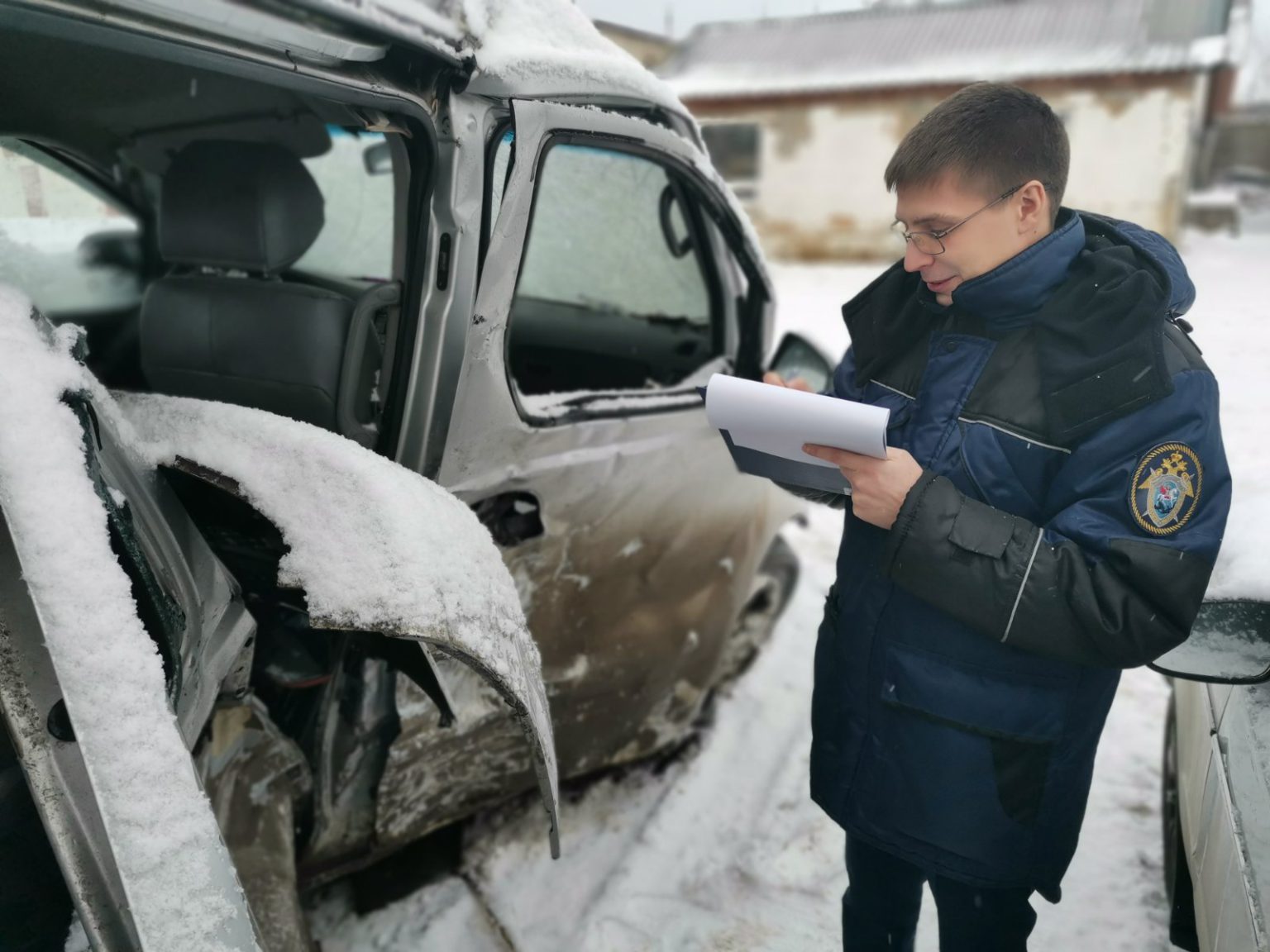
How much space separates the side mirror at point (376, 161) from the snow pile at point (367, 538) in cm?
162

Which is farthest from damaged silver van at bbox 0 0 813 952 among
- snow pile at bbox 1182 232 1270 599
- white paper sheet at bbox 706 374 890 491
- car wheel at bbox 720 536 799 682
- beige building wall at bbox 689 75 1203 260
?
beige building wall at bbox 689 75 1203 260

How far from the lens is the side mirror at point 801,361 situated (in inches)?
86.4

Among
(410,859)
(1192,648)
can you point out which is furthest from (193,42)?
(410,859)

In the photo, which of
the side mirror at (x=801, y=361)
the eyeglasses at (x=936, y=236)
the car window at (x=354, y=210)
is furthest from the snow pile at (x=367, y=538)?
the car window at (x=354, y=210)

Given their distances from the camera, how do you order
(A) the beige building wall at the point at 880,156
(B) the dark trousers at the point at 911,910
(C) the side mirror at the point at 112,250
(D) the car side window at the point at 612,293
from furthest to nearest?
(A) the beige building wall at the point at 880,156 < (C) the side mirror at the point at 112,250 < (D) the car side window at the point at 612,293 < (B) the dark trousers at the point at 911,910

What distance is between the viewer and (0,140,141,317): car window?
2.20m

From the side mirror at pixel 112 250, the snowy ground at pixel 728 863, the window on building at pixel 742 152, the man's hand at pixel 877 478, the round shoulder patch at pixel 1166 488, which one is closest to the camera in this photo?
the round shoulder patch at pixel 1166 488

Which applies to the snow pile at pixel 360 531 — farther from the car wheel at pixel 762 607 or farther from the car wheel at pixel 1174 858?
the car wheel at pixel 762 607

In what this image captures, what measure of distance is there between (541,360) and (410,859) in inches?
57.5

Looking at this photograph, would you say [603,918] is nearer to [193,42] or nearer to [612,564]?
[612,564]

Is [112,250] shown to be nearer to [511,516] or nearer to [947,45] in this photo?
[511,516]

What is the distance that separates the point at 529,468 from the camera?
1926mm

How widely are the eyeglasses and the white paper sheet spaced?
0.27 m

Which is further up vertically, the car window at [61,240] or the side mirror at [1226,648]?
the car window at [61,240]
